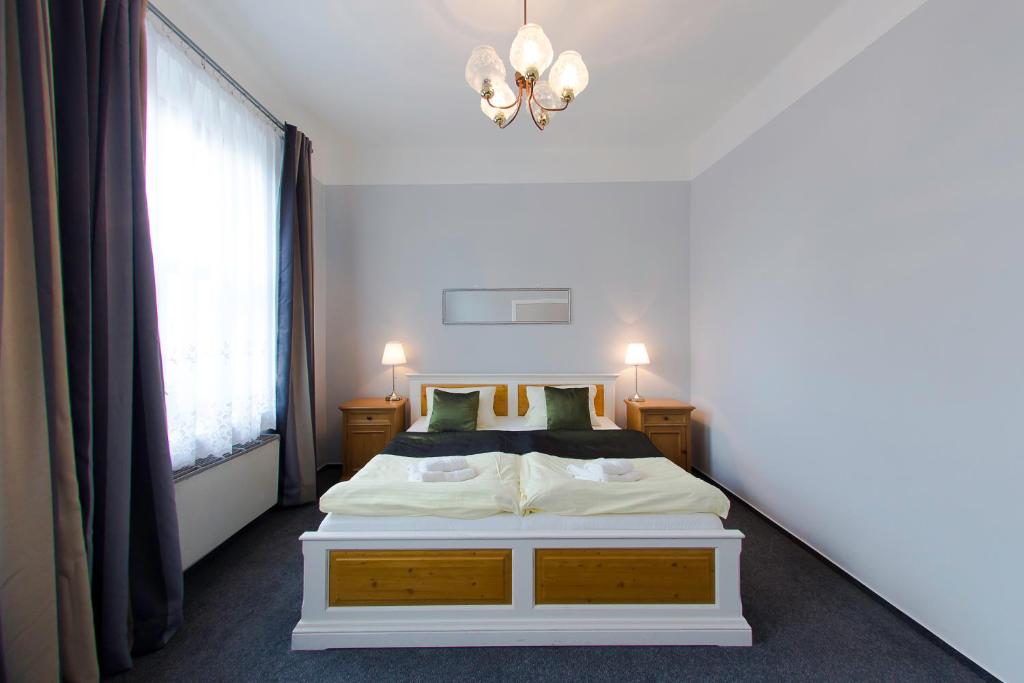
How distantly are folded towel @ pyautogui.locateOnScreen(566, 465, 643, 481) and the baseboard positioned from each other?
1.26 m

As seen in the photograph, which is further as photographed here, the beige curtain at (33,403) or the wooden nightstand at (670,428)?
the wooden nightstand at (670,428)

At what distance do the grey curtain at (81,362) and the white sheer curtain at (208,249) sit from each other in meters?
0.27

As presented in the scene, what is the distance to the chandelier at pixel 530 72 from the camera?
158cm

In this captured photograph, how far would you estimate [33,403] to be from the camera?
1.28 metres

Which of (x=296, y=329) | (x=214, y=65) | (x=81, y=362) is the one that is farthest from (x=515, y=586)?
(x=214, y=65)

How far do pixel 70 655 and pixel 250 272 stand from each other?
6.50 ft

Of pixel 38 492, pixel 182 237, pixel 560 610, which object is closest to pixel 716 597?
pixel 560 610

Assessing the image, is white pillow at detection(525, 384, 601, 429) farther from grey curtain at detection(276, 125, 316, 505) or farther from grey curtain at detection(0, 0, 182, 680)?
grey curtain at detection(0, 0, 182, 680)

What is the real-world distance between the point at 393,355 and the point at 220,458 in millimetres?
1554

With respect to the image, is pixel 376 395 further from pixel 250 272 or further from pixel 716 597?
pixel 716 597

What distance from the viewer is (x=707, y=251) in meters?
3.51

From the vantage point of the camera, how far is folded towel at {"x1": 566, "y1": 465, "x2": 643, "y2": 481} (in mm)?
1958

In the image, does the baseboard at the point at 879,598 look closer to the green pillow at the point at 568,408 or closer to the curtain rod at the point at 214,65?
the green pillow at the point at 568,408

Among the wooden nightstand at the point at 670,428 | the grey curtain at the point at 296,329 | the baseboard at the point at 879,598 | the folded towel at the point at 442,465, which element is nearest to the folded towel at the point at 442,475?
the folded towel at the point at 442,465
